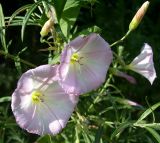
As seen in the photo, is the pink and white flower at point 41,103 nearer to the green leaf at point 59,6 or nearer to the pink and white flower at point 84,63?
the pink and white flower at point 84,63

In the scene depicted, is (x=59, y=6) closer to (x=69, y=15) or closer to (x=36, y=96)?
(x=69, y=15)

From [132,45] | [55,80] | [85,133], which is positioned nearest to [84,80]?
[55,80]

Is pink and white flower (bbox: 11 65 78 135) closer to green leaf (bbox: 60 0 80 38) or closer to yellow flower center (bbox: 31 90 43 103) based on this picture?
yellow flower center (bbox: 31 90 43 103)

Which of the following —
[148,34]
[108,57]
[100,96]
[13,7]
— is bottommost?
[148,34]

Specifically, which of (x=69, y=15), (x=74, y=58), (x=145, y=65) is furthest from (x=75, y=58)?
(x=145, y=65)

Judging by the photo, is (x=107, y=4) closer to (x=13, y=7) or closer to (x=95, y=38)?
(x=13, y=7)

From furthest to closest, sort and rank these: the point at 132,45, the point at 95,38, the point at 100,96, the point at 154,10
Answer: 1. the point at 154,10
2. the point at 132,45
3. the point at 100,96
4. the point at 95,38
